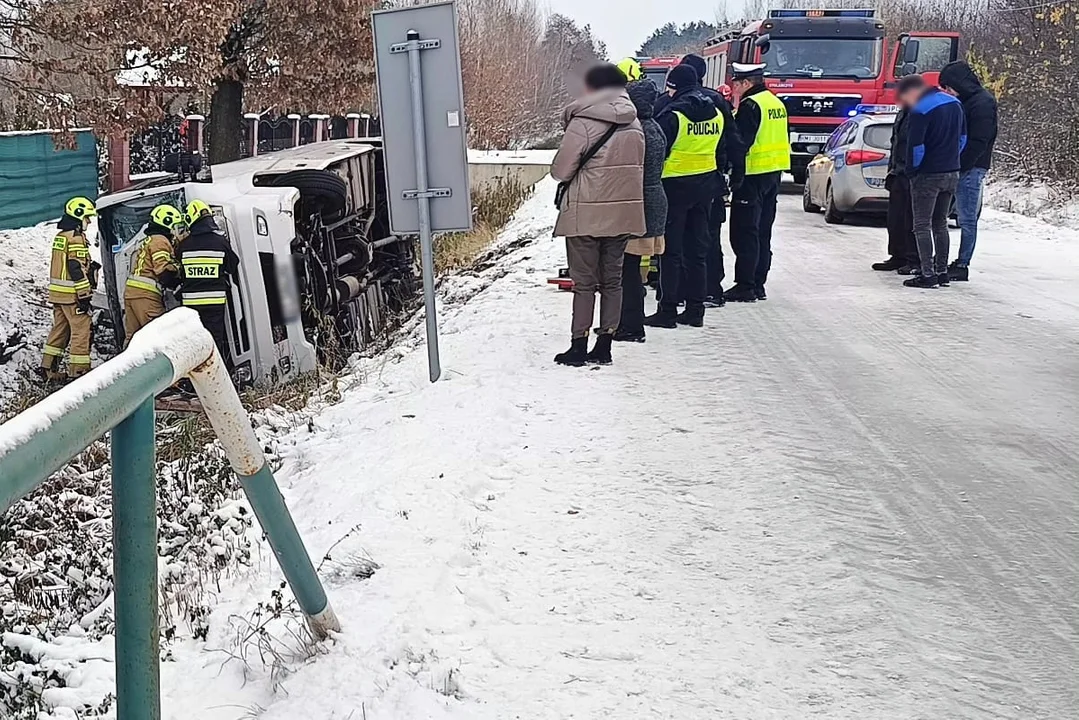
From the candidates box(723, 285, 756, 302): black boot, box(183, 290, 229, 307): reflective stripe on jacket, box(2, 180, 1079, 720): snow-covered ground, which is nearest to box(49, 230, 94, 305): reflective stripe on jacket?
box(183, 290, 229, 307): reflective stripe on jacket

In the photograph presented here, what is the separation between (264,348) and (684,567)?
5.42 m

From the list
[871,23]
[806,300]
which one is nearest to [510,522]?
[806,300]

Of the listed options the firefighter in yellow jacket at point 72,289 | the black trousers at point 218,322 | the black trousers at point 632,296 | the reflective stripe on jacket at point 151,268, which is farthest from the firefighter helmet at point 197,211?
the black trousers at point 632,296

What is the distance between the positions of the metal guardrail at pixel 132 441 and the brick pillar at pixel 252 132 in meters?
24.8

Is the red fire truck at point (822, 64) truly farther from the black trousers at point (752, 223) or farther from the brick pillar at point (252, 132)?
the brick pillar at point (252, 132)

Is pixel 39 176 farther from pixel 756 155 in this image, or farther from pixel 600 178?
pixel 600 178

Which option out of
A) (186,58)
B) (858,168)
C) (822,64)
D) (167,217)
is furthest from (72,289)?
(822,64)

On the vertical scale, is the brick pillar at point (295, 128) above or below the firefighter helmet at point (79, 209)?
above

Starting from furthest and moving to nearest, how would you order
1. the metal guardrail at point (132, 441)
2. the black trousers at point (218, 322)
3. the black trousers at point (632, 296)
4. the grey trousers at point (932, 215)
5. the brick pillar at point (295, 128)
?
the brick pillar at point (295, 128) → the grey trousers at point (932, 215) → the black trousers at point (218, 322) → the black trousers at point (632, 296) → the metal guardrail at point (132, 441)

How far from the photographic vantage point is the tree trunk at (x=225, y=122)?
18.5 m

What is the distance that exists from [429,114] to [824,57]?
14.7m

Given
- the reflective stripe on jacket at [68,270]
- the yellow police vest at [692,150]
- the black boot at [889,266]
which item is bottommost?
the black boot at [889,266]

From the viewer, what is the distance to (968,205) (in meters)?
10.1

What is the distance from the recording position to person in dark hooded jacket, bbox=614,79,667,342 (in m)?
7.10
